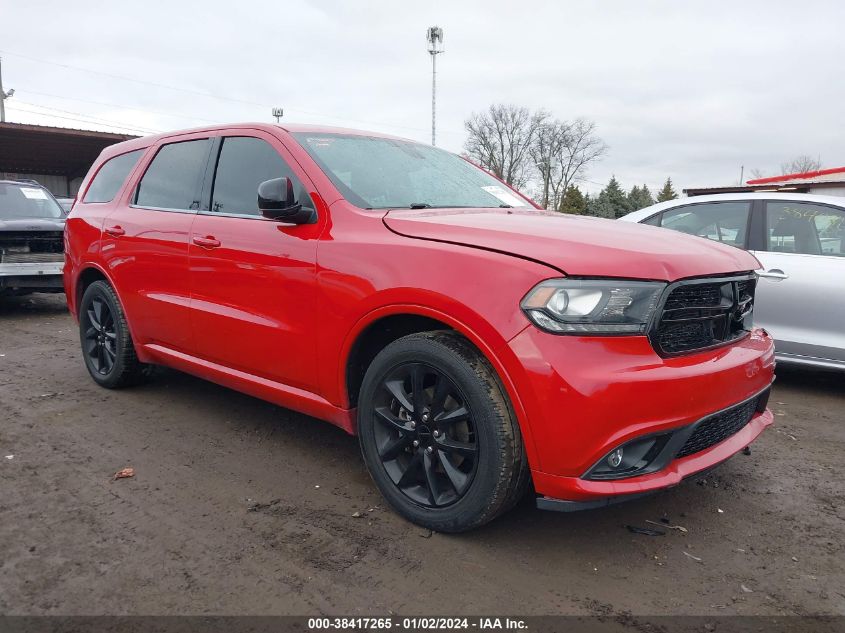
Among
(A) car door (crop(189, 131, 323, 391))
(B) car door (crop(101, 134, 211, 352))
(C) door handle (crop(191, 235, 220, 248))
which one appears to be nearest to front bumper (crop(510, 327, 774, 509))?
(A) car door (crop(189, 131, 323, 391))

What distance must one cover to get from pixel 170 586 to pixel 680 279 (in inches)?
85.6

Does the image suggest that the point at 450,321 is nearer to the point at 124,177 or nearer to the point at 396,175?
the point at 396,175

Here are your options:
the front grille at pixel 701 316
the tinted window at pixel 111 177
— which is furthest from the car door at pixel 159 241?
the front grille at pixel 701 316

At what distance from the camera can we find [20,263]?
7.89 meters

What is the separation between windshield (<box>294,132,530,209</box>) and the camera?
3125 mm

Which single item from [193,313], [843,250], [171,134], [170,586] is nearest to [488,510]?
[170,586]

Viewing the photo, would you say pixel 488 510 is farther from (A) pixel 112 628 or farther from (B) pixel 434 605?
(A) pixel 112 628

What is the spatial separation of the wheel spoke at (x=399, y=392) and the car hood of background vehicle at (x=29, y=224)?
263 inches

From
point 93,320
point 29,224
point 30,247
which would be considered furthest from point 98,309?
point 29,224

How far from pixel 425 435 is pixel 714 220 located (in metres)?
3.97

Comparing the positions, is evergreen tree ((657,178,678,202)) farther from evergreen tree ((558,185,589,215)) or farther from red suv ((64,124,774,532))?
red suv ((64,124,774,532))

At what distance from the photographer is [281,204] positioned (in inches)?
116

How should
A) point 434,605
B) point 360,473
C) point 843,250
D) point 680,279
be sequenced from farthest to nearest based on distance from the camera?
point 843,250
point 360,473
point 680,279
point 434,605

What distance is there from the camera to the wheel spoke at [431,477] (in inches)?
103
